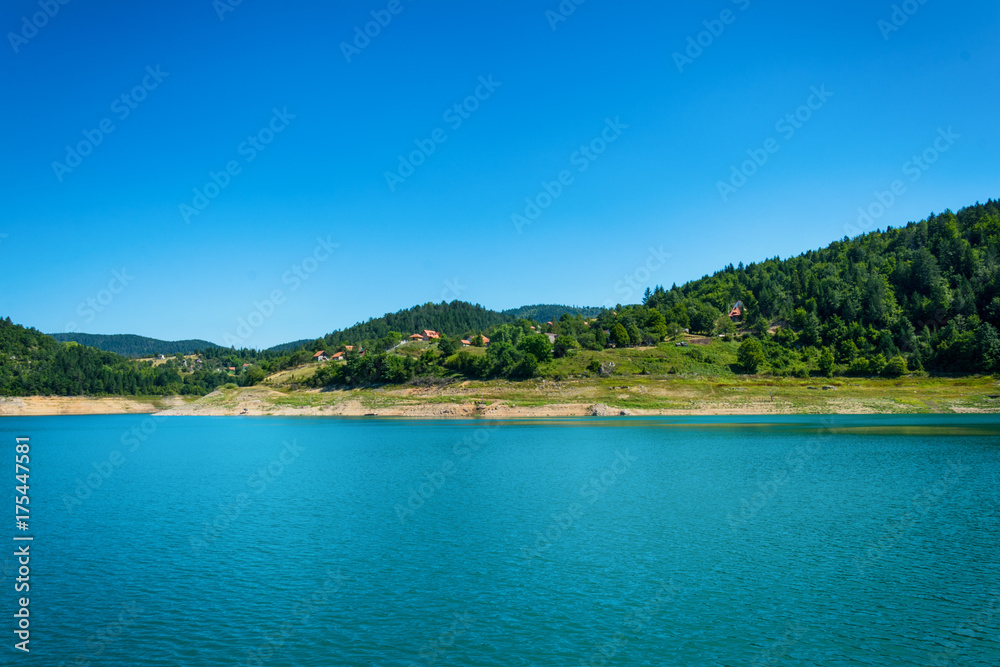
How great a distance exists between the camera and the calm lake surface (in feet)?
40.0

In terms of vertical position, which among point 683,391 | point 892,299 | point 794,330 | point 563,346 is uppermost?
point 892,299

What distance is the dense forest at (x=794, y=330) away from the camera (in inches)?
4050

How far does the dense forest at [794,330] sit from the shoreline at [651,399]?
23.4 feet

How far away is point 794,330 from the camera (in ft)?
405

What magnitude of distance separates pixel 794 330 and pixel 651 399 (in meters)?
55.9

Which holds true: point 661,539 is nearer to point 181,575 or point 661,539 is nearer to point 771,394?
point 181,575

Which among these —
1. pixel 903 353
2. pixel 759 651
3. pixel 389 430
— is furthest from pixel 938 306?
pixel 759 651
